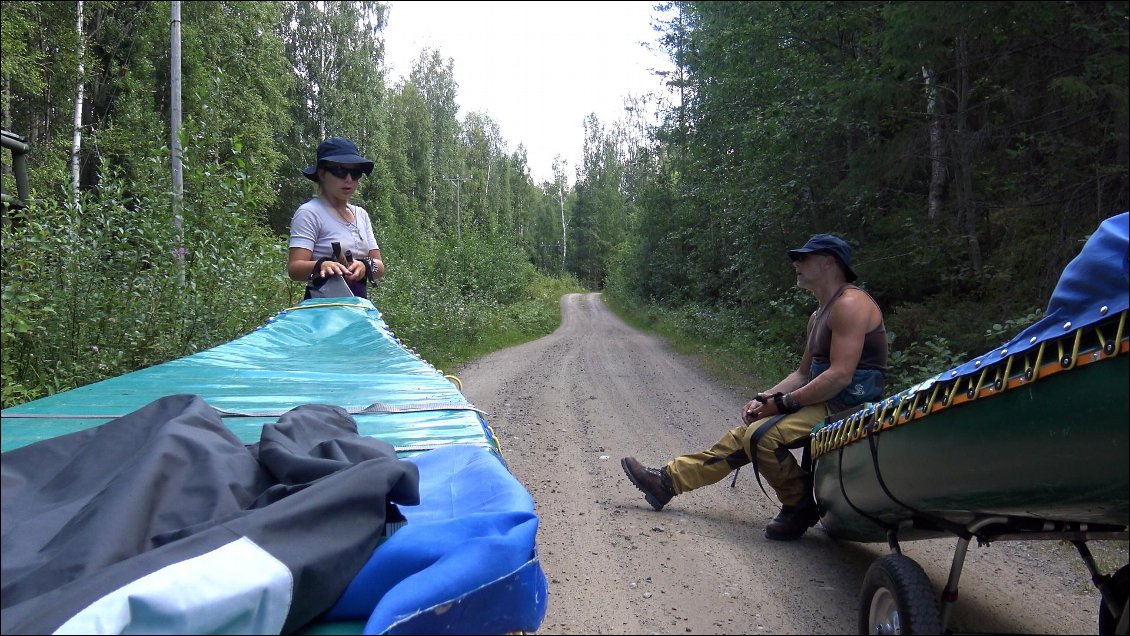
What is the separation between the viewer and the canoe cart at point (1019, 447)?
1648mm

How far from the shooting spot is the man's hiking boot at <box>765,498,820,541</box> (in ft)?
12.2

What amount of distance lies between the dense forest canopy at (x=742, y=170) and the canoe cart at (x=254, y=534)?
2.71 m

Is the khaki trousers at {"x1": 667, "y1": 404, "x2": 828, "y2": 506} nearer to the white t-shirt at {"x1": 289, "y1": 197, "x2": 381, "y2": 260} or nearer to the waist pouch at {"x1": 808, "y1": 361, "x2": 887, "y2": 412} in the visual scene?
the waist pouch at {"x1": 808, "y1": 361, "x2": 887, "y2": 412}

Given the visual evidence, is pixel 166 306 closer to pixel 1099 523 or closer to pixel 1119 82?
pixel 1099 523

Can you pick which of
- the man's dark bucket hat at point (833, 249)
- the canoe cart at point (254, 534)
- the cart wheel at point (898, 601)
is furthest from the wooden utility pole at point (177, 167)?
the cart wheel at point (898, 601)

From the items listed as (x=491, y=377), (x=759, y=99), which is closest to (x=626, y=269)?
(x=759, y=99)

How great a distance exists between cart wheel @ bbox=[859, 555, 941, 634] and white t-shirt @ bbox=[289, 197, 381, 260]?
3.72 metres

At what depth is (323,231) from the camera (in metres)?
4.66

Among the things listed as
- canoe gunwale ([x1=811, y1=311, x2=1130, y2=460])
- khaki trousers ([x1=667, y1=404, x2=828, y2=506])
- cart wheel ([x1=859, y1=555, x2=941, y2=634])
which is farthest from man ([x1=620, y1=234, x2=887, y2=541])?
cart wheel ([x1=859, y1=555, x2=941, y2=634])

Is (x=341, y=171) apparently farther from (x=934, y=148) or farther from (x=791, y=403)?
(x=934, y=148)

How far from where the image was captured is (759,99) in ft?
41.9

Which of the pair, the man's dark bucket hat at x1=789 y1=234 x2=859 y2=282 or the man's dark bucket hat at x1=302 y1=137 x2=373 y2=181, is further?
the man's dark bucket hat at x1=302 y1=137 x2=373 y2=181

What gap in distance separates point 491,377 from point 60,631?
918 cm

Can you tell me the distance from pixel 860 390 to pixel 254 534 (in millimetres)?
3147
